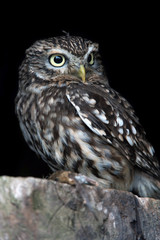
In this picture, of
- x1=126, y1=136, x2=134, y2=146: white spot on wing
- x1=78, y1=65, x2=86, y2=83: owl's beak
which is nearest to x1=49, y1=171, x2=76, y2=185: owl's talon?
x1=126, y1=136, x2=134, y2=146: white spot on wing

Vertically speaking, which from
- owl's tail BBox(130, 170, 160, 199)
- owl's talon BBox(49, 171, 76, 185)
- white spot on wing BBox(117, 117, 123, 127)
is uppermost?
white spot on wing BBox(117, 117, 123, 127)

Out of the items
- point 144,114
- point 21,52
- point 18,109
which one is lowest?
point 144,114

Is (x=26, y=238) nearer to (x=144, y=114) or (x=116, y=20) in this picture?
(x=116, y=20)

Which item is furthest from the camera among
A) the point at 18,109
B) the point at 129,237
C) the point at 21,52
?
the point at 21,52

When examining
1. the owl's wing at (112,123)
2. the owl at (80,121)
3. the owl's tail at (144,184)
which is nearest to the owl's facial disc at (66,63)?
the owl at (80,121)

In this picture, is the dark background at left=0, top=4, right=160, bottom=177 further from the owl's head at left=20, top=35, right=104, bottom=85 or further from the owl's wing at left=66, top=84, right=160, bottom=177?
the owl's wing at left=66, top=84, right=160, bottom=177

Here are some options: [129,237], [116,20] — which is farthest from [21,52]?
[129,237]

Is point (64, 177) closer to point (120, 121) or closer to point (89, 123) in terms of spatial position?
point (89, 123)
